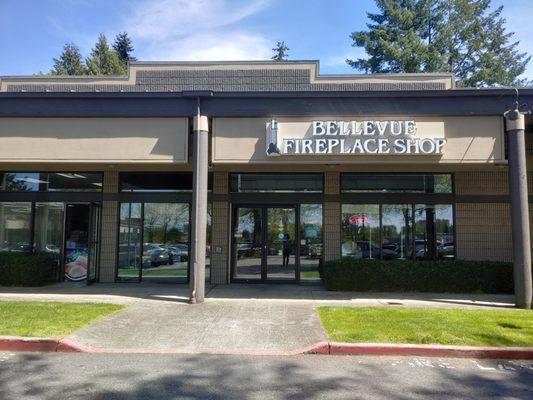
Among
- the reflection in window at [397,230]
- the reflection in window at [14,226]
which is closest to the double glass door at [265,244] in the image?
the reflection in window at [397,230]

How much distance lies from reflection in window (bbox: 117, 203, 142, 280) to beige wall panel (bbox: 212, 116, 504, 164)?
4580mm

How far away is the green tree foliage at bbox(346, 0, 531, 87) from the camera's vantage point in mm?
37469

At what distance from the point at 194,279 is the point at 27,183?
23.8ft

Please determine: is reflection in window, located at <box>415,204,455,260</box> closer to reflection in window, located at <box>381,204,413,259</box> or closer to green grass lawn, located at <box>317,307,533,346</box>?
reflection in window, located at <box>381,204,413,259</box>

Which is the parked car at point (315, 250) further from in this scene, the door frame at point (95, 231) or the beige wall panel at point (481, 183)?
the door frame at point (95, 231)

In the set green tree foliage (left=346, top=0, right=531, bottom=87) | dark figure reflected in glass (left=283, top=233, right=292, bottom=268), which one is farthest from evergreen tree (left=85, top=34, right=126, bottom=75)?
dark figure reflected in glass (left=283, top=233, right=292, bottom=268)

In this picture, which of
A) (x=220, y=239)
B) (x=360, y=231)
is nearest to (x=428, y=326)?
(x=360, y=231)

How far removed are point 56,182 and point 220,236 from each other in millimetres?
5245

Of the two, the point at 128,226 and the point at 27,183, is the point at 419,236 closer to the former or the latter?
the point at 128,226

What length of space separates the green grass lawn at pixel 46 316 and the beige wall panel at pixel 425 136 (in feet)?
14.0

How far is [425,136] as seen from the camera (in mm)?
11195

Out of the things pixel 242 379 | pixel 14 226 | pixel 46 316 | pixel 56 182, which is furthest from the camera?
pixel 14 226

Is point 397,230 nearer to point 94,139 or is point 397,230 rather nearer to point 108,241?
point 108,241

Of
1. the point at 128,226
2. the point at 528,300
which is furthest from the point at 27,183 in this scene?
the point at 528,300
